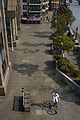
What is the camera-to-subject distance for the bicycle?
16.4 m

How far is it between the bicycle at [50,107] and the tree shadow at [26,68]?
6941 mm

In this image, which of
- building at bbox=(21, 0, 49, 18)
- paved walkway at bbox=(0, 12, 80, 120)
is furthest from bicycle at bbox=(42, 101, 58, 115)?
building at bbox=(21, 0, 49, 18)

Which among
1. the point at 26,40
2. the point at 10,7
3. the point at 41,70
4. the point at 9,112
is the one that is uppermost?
the point at 10,7

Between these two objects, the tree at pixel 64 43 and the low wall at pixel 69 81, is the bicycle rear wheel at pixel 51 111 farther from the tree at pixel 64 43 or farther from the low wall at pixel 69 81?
the tree at pixel 64 43

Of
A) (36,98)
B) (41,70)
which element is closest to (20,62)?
(41,70)

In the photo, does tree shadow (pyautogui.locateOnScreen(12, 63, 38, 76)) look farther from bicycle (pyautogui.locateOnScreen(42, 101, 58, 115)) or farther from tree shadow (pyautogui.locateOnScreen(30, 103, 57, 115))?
bicycle (pyautogui.locateOnScreen(42, 101, 58, 115))

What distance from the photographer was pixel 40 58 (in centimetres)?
2823

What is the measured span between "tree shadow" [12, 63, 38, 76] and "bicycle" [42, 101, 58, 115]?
6941 millimetres

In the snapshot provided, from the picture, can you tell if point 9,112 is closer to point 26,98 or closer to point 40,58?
point 26,98

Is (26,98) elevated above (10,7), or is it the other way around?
(10,7)

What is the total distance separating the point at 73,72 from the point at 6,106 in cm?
1132

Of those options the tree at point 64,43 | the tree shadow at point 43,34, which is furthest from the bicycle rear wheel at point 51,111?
the tree shadow at point 43,34

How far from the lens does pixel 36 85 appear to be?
67.8 ft

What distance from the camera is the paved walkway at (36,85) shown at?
635 inches
